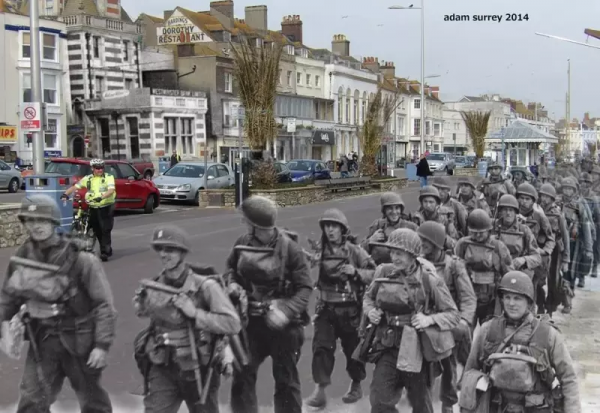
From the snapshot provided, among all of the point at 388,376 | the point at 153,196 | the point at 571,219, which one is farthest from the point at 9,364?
the point at 153,196

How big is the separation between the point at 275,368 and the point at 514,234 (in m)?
3.32

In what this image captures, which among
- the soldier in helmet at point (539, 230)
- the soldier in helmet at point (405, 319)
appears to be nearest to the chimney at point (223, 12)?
the soldier in helmet at point (539, 230)

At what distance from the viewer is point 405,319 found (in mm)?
4953

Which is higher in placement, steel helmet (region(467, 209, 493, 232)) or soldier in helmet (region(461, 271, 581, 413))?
steel helmet (region(467, 209, 493, 232))

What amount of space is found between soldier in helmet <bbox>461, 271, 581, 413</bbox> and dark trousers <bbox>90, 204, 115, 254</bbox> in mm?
8706

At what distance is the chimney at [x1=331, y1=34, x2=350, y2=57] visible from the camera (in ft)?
219

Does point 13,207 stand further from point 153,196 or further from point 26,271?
point 26,271

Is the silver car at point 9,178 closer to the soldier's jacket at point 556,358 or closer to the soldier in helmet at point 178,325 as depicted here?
the soldier in helmet at point 178,325

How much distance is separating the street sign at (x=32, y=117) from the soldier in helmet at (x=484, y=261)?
10829 millimetres

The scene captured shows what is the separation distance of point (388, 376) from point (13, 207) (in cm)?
1048

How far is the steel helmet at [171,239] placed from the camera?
15.1ft

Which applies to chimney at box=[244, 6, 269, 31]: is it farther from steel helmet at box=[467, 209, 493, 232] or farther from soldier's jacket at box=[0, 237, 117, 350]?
soldier's jacket at box=[0, 237, 117, 350]

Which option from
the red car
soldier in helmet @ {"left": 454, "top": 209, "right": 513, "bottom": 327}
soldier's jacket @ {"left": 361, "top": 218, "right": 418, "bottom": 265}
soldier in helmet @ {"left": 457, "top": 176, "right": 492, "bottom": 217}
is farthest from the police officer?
soldier in helmet @ {"left": 454, "top": 209, "right": 513, "bottom": 327}

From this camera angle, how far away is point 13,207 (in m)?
13.7
